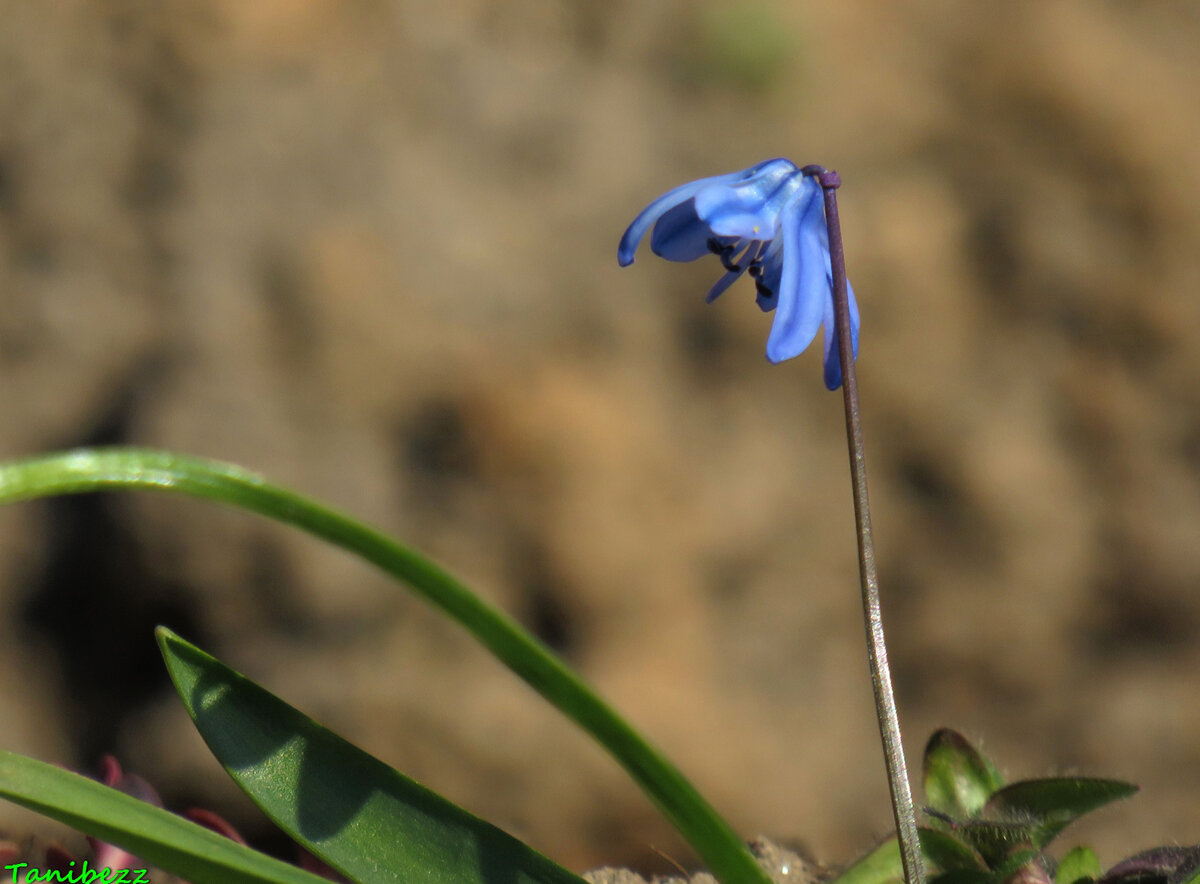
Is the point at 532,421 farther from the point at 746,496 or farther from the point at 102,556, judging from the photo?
the point at 102,556

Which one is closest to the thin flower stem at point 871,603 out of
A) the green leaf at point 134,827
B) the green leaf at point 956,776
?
the green leaf at point 956,776

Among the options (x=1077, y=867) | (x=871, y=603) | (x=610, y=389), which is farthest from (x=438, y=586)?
(x=610, y=389)

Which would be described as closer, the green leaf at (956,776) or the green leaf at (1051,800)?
the green leaf at (1051,800)

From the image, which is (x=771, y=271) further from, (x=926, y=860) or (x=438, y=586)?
(x=926, y=860)

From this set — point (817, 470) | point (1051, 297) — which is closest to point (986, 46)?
point (1051, 297)

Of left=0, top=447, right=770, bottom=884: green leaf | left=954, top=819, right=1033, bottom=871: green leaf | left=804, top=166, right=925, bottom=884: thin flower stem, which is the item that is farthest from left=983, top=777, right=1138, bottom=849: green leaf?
left=0, top=447, right=770, bottom=884: green leaf

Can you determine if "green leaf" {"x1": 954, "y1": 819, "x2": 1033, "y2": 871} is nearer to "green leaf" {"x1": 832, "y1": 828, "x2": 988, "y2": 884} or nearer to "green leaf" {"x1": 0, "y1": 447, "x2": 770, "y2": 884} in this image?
"green leaf" {"x1": 832, "y1": 828, "x2": 988, "y2": 884}

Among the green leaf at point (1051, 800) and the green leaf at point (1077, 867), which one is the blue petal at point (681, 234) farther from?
the green leaf at point (1077, 867)
